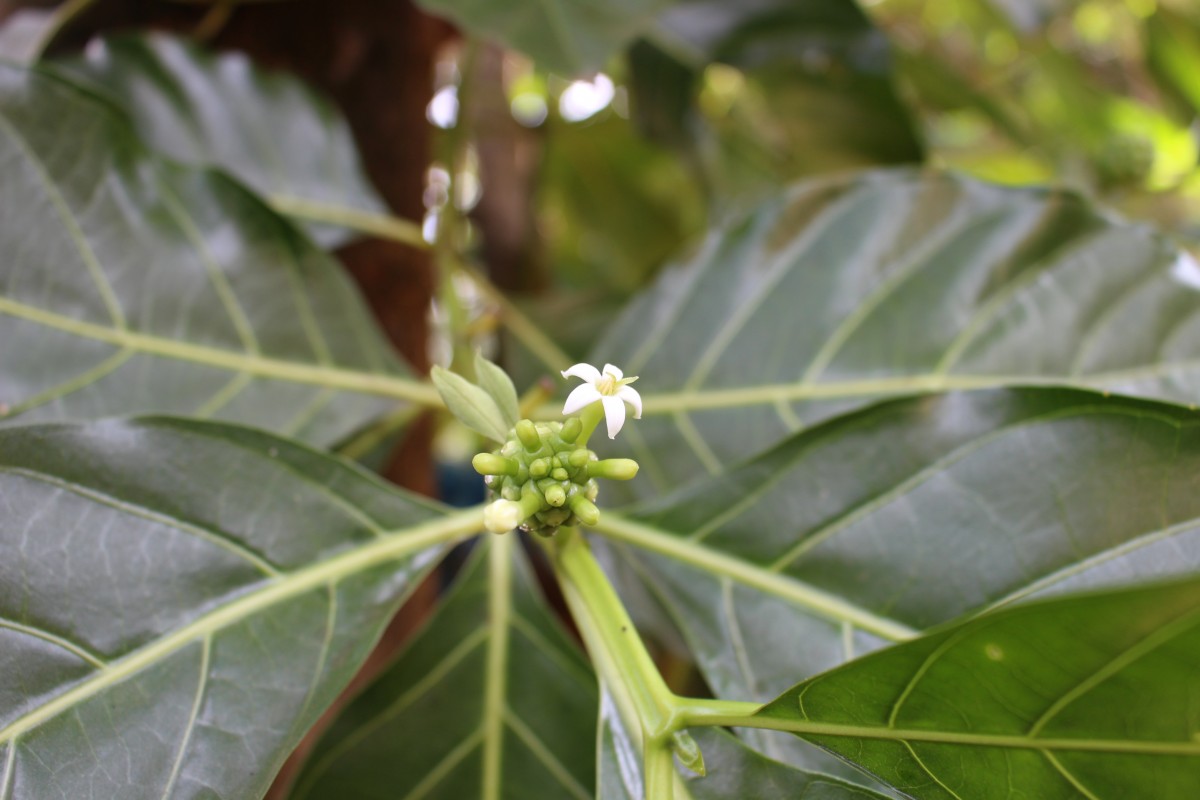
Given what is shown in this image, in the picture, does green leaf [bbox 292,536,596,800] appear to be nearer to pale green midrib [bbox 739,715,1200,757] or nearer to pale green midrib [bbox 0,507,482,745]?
pale green midrib [bbox 0,507,482,745]

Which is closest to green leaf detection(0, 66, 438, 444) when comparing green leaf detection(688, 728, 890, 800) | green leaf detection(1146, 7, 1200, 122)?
green leaf detection(688, 728, 890, 800)

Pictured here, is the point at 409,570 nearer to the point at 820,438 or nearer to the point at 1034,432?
the point at 820,438

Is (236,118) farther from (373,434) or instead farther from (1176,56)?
(1176,56)

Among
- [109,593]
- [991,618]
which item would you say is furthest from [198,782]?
[991,618]

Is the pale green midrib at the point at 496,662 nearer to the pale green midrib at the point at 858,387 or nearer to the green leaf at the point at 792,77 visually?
the pale green midrib at the point at 858,387

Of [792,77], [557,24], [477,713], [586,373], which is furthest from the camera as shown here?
[792,77]

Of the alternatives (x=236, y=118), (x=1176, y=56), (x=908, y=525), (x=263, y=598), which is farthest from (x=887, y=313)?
(x=1176, y=56)
